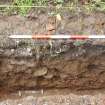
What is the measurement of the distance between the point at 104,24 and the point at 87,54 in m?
0.40

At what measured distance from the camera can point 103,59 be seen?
3309 millimetres

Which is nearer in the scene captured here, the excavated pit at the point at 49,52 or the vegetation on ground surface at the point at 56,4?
the excavated pit at the point at 49,52

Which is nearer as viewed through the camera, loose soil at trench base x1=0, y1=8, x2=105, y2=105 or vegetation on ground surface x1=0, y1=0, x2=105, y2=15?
loose soil at trench base x1=0, y1=8, x2=105, y2=105

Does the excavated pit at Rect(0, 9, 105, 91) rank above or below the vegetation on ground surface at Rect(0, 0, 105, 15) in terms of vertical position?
below

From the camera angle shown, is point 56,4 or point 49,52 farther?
point 56,4

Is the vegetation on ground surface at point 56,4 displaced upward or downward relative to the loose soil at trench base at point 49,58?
upward

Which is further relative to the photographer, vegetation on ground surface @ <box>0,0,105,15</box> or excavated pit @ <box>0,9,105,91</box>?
Answer: vegetation on ground surface @ <box>0,0,105,15</box>

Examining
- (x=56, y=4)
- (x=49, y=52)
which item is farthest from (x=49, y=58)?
(x=56, y=4)

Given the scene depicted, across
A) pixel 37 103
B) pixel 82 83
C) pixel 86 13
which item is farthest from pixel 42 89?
pixel 86 13

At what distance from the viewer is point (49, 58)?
3232mm

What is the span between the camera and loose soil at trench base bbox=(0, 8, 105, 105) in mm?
3178

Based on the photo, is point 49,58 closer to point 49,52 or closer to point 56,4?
point 49,52

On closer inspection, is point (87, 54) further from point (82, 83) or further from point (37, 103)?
point (37, 103)

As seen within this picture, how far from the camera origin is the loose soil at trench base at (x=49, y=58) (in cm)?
318
